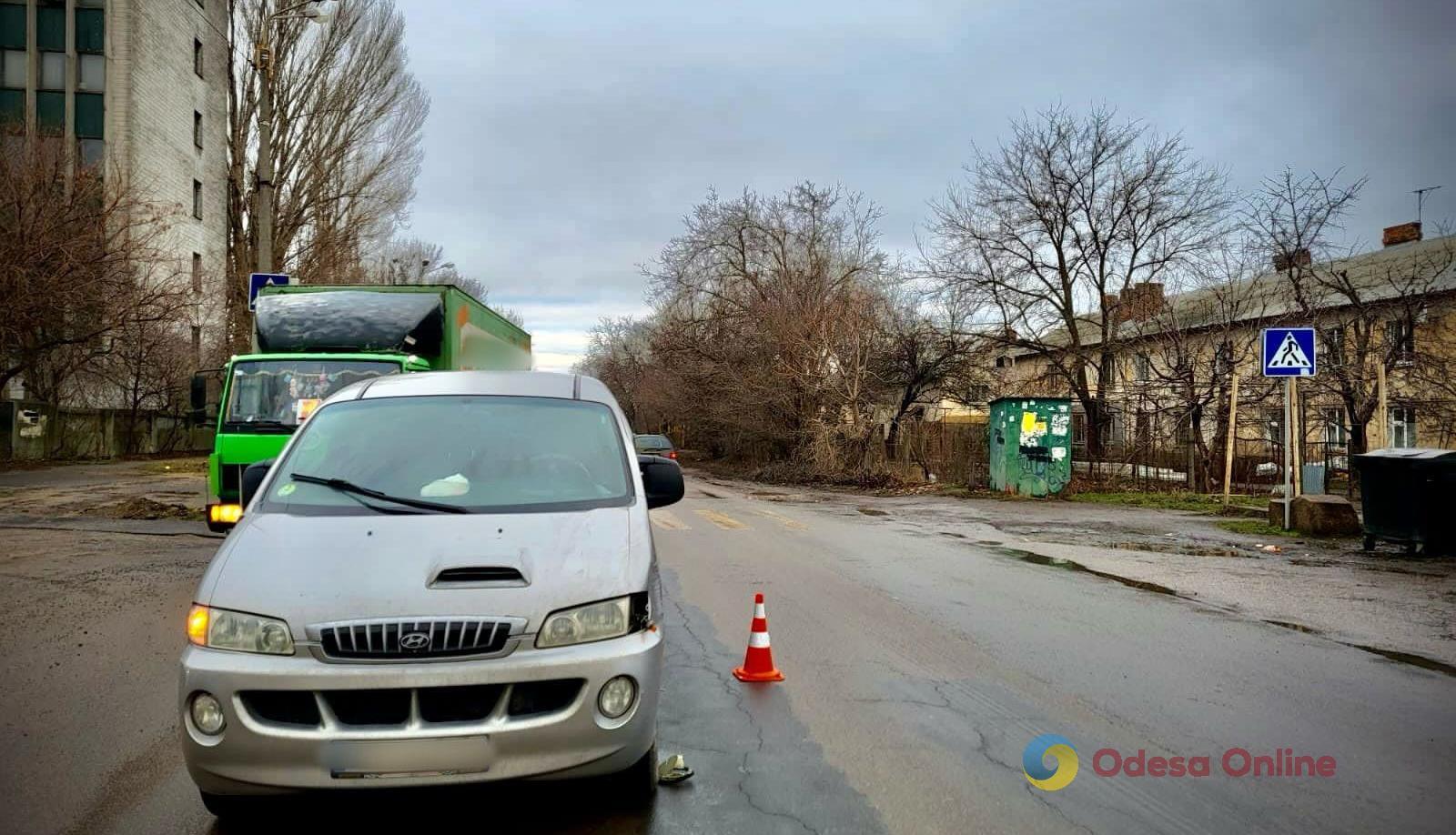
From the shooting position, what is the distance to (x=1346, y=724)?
5223 millimetres

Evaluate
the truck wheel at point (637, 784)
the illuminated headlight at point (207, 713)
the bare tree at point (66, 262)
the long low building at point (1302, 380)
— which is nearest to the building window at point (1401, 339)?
the long low building at point (1302, 380)

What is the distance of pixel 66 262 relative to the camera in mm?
21516

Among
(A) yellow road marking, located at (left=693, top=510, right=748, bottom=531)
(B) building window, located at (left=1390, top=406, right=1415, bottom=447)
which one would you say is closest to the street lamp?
(A) yellow road marking, located at (left=693, top=510, right=748, bottom=531)

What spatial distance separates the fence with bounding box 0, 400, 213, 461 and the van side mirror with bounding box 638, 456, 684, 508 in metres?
27.6

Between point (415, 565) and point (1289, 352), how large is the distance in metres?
14.1

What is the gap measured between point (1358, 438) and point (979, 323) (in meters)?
11.8

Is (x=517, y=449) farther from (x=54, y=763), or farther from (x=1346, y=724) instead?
(x=1346, y=724)

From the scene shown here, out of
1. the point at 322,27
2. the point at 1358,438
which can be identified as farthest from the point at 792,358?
the point at 322,27

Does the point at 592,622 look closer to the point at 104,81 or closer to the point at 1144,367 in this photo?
the point at 1144,367

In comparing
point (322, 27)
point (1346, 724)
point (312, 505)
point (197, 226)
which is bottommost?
point (1346, 724)

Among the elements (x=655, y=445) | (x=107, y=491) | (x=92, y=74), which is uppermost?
(x=92, y=74)

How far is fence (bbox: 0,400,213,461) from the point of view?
87.0 feet

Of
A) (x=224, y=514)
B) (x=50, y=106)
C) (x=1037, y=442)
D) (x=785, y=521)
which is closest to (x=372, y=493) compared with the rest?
(x=224, y=514)

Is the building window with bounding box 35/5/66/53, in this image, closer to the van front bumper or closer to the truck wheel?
the van front bumper
